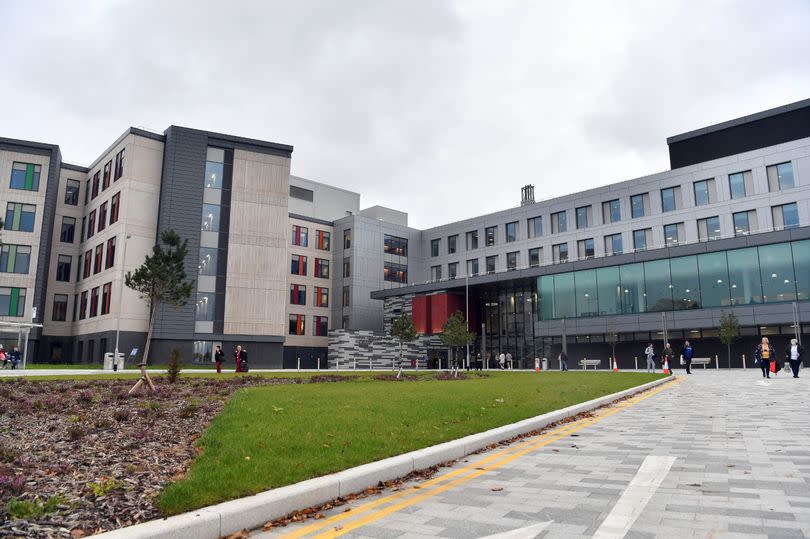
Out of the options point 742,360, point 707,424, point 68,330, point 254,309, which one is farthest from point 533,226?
point 707,424

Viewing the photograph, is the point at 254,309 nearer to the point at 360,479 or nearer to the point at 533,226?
the point at 533,226

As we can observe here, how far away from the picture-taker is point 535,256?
63156 millimetres

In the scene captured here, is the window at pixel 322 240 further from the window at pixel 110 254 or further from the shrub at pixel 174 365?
the shrub at pixel 174 365

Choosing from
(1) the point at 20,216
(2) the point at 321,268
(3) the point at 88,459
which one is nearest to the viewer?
(3) the point at 88,459

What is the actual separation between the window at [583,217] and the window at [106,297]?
45.3 metres

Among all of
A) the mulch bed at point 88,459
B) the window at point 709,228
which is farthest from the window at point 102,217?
the window at point 709,228

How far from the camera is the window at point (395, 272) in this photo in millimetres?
69750

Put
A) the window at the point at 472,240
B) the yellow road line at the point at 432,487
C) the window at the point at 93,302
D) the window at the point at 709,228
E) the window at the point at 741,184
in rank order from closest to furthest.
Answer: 1. the yellow road line at the point at 432,487
2. the window at the point at 741,184
3. the window at the point at 93,302
4. the window at the point at 709,228
5. the window at the point at 472,240

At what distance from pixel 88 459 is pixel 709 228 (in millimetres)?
55161

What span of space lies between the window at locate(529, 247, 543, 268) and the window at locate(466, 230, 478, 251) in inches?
310

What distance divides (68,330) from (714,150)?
64978 millimetres

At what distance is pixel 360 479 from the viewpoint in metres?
6.20

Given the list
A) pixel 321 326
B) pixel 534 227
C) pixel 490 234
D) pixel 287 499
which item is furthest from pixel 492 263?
pixel 287 499

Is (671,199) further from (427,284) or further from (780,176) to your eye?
(427,284)
